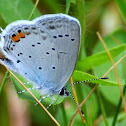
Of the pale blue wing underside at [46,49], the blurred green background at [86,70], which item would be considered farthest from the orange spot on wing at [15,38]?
the blurred green background at [86,70]

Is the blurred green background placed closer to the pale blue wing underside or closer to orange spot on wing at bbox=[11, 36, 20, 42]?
the pale blue wing underside

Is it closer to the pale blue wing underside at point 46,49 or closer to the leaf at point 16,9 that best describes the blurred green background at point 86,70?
the leaf at point 16,9

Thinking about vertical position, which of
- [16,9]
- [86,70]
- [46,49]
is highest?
[16,9]

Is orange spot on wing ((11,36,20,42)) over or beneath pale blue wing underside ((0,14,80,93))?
over

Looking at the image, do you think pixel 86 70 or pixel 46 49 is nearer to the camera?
pixel 46 49

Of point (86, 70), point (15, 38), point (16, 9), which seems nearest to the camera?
point (15, 38)

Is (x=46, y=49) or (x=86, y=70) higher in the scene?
(x=46, y=49)

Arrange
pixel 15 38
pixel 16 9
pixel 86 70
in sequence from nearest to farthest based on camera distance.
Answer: pixel 15 38 < pixel 16 9 < pixel 86 70

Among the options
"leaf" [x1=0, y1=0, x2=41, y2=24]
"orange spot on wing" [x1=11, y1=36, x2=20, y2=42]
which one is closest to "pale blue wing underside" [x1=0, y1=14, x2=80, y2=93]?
"orange spot on wing" [x1=11, y1=36, x2=20, y2=42]

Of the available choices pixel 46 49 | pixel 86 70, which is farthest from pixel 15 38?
pixel 86 70

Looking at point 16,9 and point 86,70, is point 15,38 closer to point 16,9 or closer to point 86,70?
point 16,9
